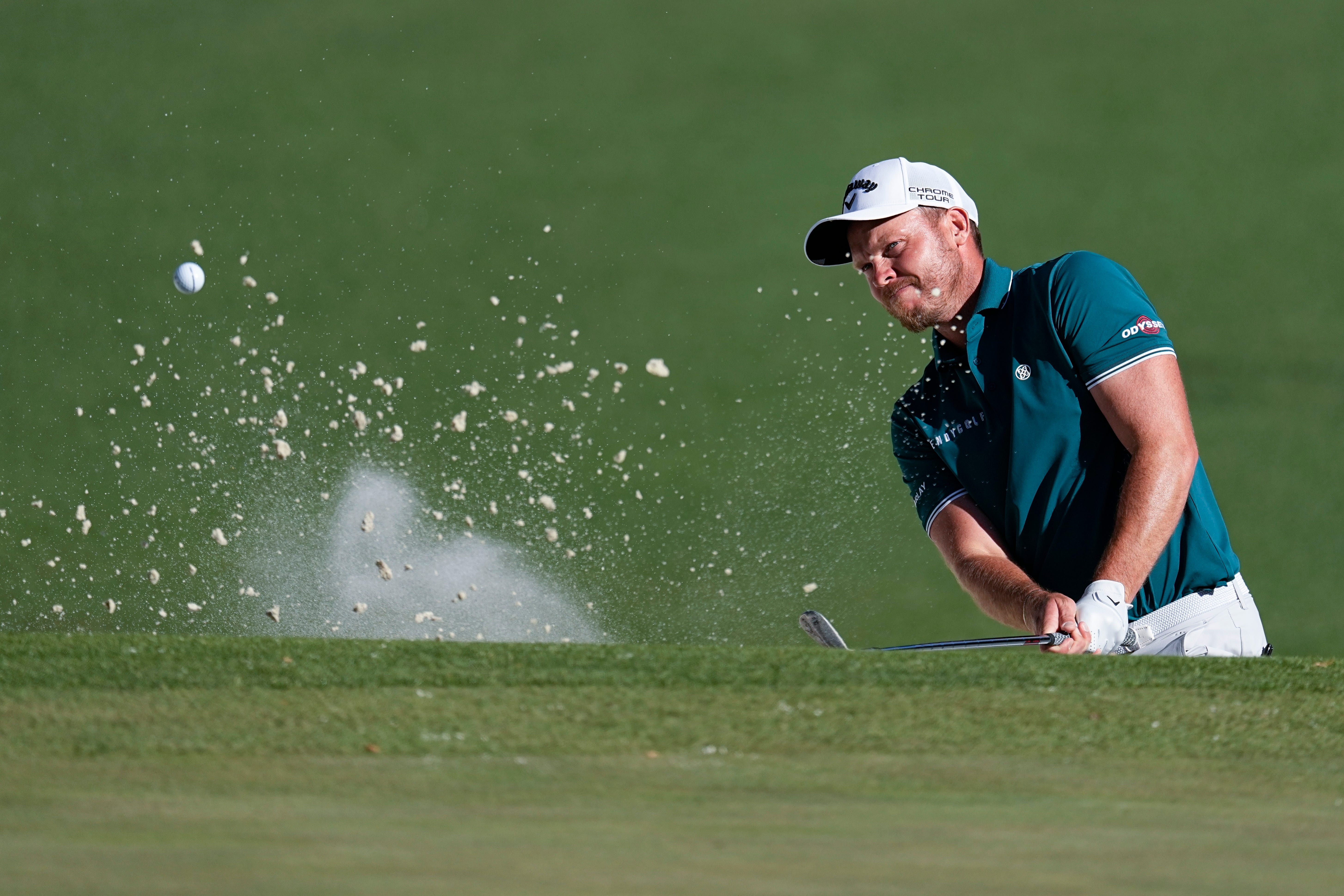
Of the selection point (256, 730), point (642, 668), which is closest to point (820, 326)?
point (642, 668)

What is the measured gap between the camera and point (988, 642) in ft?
6.18

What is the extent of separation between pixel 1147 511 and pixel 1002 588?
0.28 metres

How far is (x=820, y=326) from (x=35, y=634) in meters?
2.44

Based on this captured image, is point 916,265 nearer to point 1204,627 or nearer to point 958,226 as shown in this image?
point 958,226

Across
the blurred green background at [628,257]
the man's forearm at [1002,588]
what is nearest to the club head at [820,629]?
the man's forearm at [1002,588]

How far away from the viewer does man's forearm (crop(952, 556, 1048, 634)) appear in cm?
208

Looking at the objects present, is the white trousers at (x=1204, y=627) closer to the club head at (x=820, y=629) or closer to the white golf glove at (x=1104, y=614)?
the white golf glove at (x=1104, y=614)

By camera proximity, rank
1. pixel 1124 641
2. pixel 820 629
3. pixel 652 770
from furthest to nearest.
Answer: pixel 820 629 → pixel 1124 641 → pixel 652 770

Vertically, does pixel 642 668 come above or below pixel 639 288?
below

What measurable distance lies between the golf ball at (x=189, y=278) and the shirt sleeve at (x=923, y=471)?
70.3 inches

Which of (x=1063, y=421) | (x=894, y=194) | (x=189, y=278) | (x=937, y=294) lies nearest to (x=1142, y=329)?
(x=1063, y=421)

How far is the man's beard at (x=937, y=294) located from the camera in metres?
2.22

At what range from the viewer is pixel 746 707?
4.32 feet

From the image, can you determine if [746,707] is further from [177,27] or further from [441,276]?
[177,27]
